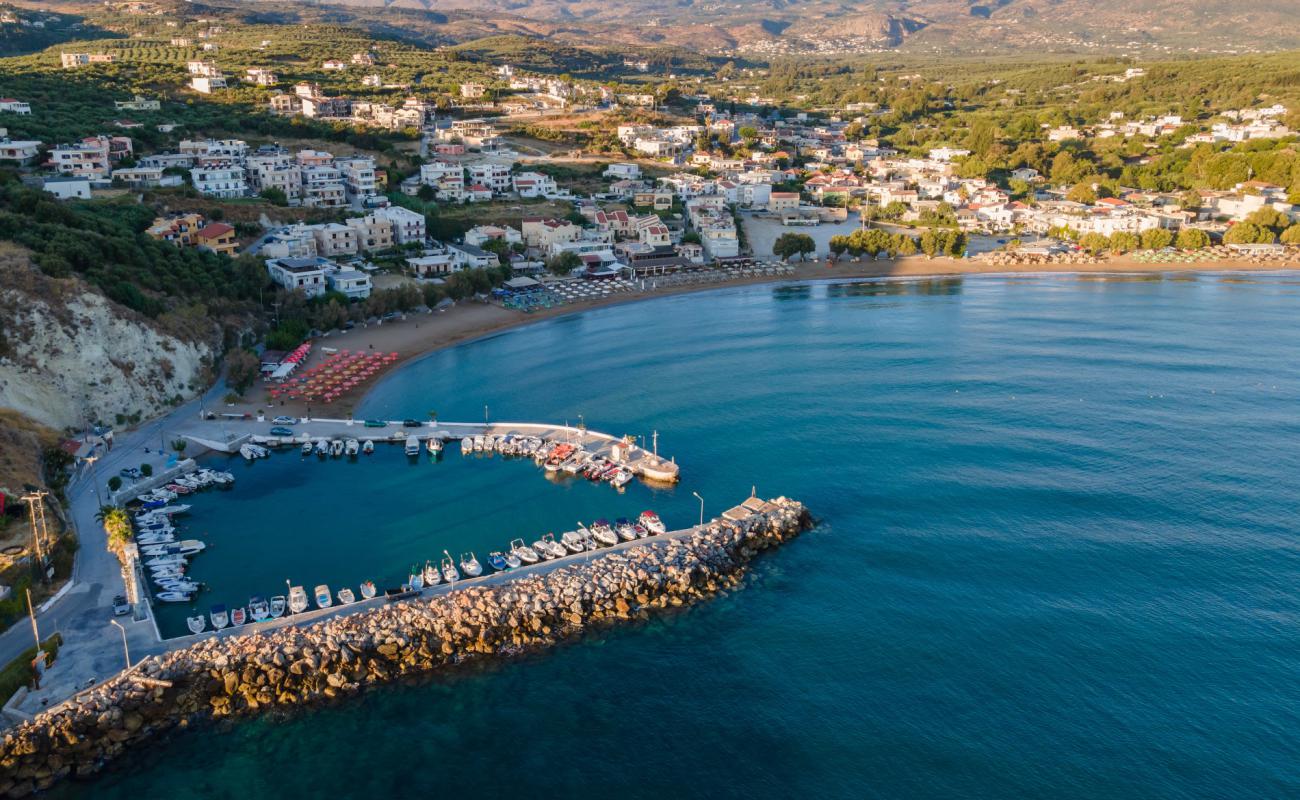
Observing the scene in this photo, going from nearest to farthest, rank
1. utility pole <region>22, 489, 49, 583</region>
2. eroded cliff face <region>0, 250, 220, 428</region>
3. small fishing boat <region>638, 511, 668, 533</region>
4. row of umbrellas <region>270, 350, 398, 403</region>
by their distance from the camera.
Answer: utility pole <region>22, 489, 49, 583</region> → small fishing boat <region>638, 511, 668, 533</region> → eroded cliff face <region>0, 250, 220, 428</region> → row of umbrellas <region>270, 350, 398, 403</region>

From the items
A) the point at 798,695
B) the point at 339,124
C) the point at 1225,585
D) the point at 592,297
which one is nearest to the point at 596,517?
the point at 798,695

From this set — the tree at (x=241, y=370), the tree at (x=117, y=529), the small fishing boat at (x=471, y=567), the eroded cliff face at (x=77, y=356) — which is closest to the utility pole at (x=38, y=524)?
the tree at (x=117, y=529)

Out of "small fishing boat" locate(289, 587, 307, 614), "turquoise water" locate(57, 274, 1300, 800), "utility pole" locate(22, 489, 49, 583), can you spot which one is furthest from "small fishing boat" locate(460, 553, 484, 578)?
"utility pole" locate(22, 489, 49, 583)

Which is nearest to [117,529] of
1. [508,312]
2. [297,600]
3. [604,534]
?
[297,600]

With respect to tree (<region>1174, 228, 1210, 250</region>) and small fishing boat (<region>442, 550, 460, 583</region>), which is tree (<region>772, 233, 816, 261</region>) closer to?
tree (<region>1174, 228, 1210, 250</region>)

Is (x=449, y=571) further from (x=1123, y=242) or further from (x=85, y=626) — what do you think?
(x=1123, y=242)

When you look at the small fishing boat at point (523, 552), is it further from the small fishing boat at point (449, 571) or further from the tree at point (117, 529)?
the tree at point (117, 529)

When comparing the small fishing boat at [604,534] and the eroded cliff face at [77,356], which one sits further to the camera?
the eroded cliff face at [77,356]
